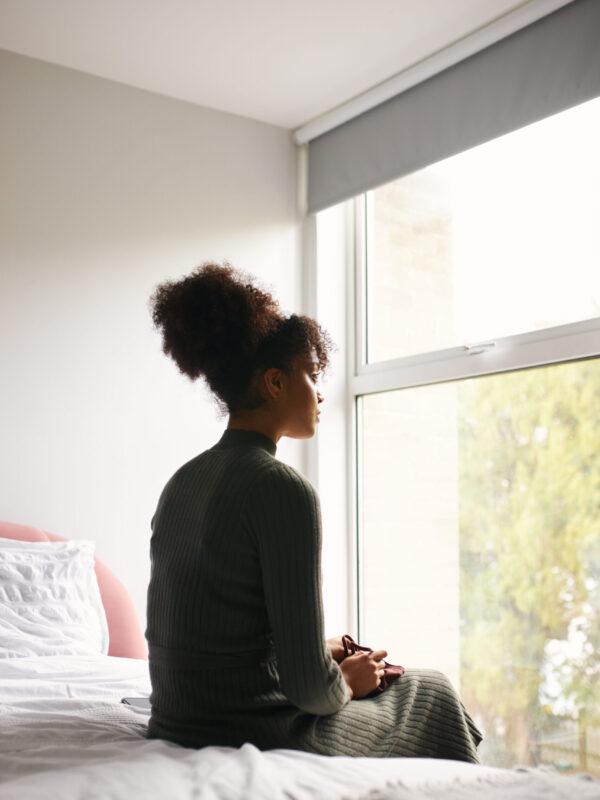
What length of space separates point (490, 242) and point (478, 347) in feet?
1.15

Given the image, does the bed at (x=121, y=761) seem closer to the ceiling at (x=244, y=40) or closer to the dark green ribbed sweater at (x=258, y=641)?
the dark green ribbed sweater at (x=258, y=641)

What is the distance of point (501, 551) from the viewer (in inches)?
107

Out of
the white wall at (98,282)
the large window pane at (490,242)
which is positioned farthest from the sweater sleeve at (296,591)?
the white wall at (98,282)

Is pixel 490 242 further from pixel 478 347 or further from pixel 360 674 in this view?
pixel 360 674

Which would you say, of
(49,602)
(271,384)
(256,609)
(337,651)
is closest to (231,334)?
(271,384)

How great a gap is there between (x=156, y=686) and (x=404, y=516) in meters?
1.85

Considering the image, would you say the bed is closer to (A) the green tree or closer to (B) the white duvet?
(B) the white duvet

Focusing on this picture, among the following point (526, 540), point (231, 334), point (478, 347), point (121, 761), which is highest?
point (478, 347)

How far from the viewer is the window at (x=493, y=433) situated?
2.51 metres

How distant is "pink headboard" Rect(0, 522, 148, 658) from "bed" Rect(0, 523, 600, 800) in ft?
0.89

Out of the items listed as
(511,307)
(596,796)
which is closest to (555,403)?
(511,307)

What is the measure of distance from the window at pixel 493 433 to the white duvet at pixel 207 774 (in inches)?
58.1

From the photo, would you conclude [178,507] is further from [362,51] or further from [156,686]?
[362,51]

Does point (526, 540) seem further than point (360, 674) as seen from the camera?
Yes
